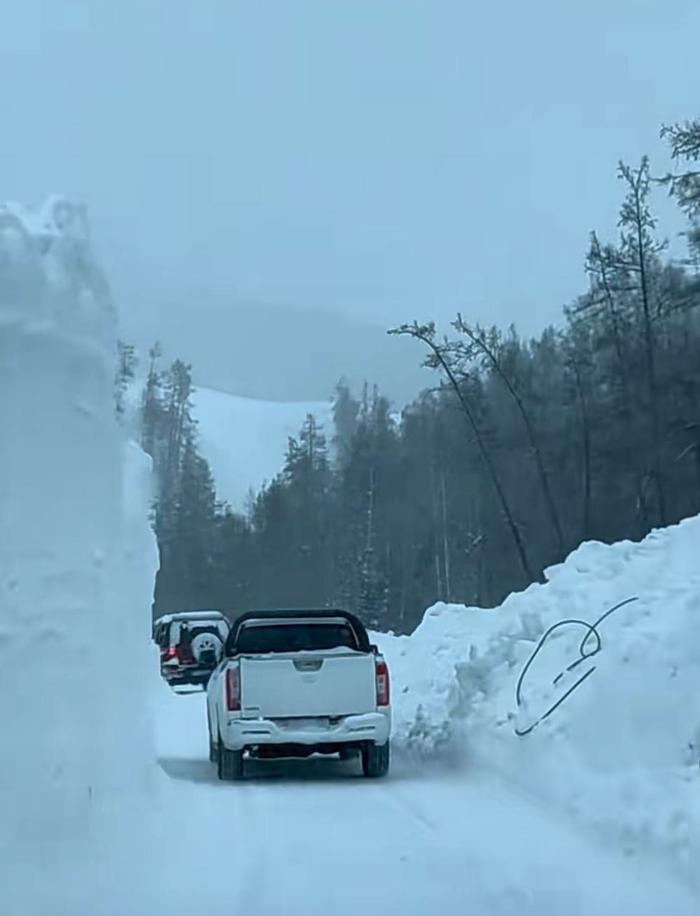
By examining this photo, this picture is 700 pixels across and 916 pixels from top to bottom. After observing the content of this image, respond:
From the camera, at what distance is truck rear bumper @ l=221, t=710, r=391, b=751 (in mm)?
13617

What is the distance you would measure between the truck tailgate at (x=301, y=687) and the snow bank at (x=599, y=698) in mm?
1350

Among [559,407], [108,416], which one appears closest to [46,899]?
[108,416]

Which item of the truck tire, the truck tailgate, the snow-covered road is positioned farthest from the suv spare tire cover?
the snow-covered road

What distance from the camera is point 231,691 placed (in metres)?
13.8

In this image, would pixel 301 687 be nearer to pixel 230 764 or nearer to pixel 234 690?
pixel 234 690

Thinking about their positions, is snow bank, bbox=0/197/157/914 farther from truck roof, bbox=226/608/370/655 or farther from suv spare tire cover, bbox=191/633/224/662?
suv spare tire cover, bbox=191/633/224/662

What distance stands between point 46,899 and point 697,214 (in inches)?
1190

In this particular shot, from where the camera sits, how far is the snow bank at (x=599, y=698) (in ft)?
32.3

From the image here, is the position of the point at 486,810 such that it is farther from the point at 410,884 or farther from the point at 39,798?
the point at 39,798

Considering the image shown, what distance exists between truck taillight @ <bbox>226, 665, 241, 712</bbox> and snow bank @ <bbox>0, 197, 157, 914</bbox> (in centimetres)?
650

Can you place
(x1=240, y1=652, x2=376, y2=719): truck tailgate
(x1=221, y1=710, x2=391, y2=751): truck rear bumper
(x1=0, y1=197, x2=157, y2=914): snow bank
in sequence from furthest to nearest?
(x1=240, y1=652, x2=376, y2=719): truck tailgate < (x1=221, y1=710, x2=391, y2=751): truck rear bumper < (x1=0, y1=197, x2=157, y2=914): snow bank

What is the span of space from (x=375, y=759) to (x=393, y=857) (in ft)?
16.4

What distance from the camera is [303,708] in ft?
45.0

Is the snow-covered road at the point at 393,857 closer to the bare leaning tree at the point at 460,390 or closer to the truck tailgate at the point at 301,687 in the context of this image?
the truck tailgate at the point at 301,687
